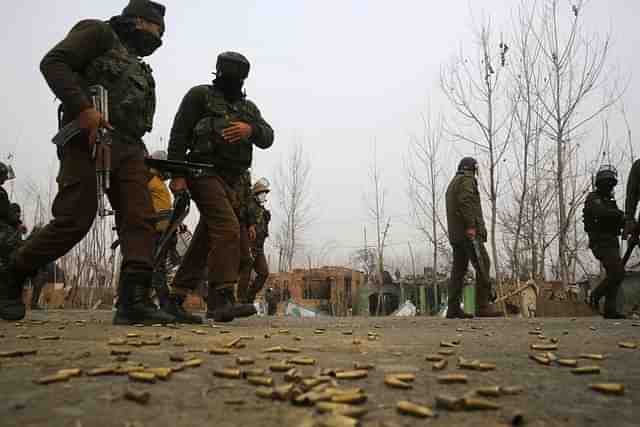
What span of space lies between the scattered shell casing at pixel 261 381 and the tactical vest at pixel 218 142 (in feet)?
9.20

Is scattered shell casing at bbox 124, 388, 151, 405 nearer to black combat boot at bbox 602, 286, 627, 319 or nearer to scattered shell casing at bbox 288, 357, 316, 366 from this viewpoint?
scattered shell casing at bbox 288, 357, 316, 366

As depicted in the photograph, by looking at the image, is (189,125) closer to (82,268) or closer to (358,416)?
(358,416)

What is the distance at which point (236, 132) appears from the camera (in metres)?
4.37

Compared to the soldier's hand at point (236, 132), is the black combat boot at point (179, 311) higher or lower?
lower

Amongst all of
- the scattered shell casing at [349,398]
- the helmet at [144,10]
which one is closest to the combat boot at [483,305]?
the helmet at [144,10]

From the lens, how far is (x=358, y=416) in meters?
1.48

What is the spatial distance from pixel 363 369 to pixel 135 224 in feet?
7.57

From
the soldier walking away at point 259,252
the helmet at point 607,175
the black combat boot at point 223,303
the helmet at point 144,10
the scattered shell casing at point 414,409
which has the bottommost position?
the scattered shell casing at point 414,409

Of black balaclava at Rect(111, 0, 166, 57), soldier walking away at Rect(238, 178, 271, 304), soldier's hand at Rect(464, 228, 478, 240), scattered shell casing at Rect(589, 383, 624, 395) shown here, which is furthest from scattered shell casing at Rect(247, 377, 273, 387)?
soldier's hand at Rect(464, 228, 478, 240)

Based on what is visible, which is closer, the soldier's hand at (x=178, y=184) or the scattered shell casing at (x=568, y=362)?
the scattered shell casing at (x=568, y=362)

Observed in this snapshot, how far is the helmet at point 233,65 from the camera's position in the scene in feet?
14.8

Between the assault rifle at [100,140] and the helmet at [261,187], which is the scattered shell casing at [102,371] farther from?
the helmet at [261,187]

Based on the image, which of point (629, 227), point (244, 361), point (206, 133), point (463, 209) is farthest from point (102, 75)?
point (629, 227)

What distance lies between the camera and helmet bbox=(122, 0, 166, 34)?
3898mm
